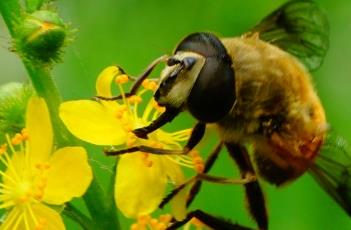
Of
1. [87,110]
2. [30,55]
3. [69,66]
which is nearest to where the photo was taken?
[30,55]

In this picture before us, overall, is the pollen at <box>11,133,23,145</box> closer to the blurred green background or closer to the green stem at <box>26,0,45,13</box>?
the green stem at <box>26,0,45,13</box>

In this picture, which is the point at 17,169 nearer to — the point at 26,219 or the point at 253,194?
the point at 26,219

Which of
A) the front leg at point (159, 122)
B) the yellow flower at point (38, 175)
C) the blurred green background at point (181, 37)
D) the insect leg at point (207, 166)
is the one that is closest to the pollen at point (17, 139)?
the yellow flower at point (38, 175)

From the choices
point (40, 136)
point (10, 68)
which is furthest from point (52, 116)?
point (10, 68)

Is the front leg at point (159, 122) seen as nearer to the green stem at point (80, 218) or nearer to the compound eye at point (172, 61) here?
the compound eye at point (172, 61)

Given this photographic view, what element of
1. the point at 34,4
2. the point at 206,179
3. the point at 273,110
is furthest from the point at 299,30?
the point at 34,4

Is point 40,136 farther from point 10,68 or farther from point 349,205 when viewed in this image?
point 10,68

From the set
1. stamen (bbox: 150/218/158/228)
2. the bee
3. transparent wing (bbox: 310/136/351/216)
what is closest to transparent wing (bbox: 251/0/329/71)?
the bee
